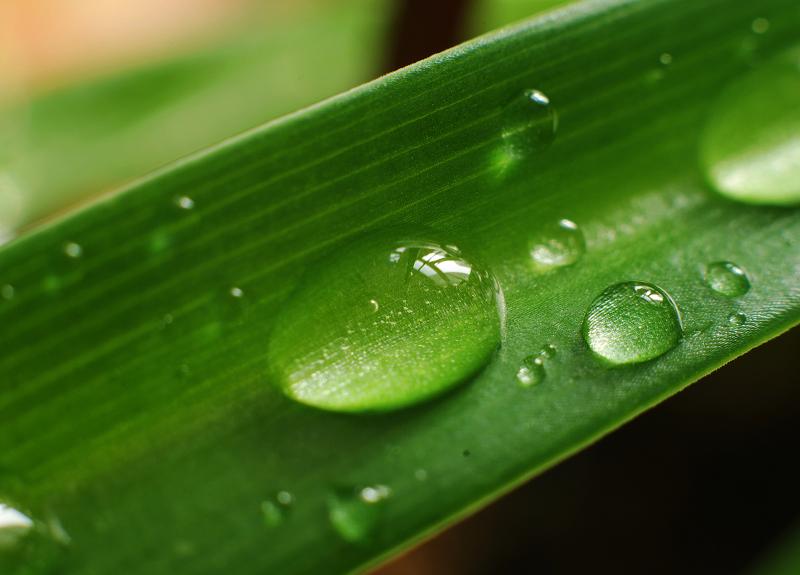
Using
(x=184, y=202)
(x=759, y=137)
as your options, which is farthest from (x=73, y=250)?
(x=759, y=137)

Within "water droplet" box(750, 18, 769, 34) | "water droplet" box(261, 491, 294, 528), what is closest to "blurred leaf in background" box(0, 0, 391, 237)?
"water droplet" box(750, 18, 769, 34)

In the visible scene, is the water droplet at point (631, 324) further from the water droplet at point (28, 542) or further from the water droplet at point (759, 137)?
the water droplet at point (28, 542)

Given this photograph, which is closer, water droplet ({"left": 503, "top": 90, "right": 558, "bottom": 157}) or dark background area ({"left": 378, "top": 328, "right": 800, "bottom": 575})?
water droplet ({"left": 503, "top": 90, "right": 558, "bottom": 157})

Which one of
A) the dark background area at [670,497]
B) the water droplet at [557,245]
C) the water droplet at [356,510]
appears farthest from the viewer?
the dark background area at [670,497]

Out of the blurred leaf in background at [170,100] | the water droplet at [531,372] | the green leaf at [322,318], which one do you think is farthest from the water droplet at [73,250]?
the blurred leaf in background at [170,100]

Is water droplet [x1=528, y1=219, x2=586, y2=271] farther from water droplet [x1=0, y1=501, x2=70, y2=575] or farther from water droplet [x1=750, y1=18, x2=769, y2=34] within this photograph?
water droplet [x1=0, y1=501, x2=70, y2=575]

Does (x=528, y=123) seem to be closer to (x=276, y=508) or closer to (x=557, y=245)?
(x=557, y=245)
